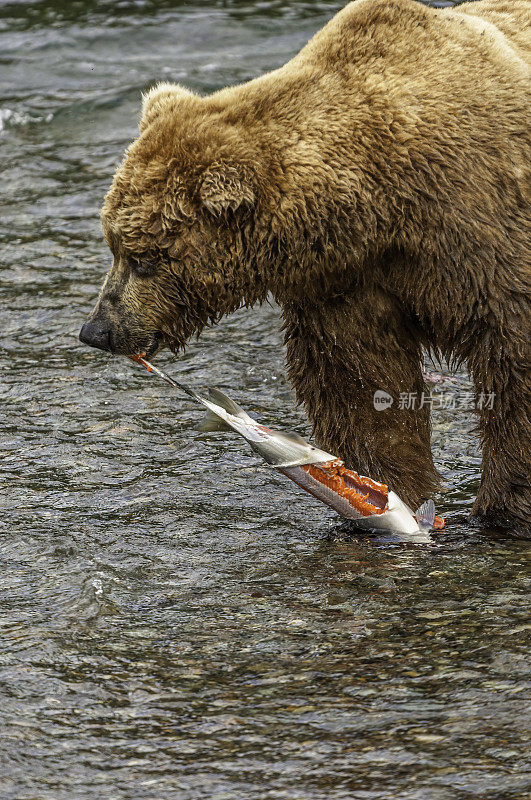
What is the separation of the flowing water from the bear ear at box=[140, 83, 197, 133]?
175cm

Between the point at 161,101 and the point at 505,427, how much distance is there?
6.29 ft

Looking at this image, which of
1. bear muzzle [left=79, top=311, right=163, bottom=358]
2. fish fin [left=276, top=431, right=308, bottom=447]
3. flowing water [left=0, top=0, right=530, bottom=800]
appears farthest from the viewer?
fish fin [left=276, top=431, right=308, bottom=447]

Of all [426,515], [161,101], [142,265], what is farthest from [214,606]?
[161,101]

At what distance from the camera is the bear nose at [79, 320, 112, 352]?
488cm

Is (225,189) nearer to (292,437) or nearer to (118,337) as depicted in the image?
(118,337)

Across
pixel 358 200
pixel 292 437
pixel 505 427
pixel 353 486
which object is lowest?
pixel 353 486

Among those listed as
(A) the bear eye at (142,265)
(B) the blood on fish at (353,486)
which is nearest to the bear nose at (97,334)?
(A) the bear eye at (142,265)

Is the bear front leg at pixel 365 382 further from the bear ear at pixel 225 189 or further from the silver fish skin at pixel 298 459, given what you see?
the bear ear at pixel 225 189

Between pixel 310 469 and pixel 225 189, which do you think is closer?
pixel 225 189

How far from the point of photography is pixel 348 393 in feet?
16.9

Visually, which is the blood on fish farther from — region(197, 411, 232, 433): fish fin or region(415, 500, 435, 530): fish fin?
region(197, 411, 232, 433): fish fin

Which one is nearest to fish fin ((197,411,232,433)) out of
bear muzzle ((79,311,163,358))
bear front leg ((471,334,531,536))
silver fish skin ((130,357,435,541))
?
silver fish skin ((130,357,435,541))

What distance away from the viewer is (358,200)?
14.7 feet

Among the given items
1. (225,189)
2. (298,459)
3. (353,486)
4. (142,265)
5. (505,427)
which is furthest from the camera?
(353,486)
